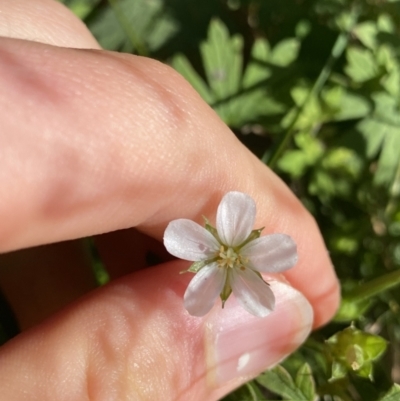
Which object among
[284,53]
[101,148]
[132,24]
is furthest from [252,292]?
[132,24]

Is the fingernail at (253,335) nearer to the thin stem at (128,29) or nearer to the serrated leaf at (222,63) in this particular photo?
the serrated leaf at (222,63)

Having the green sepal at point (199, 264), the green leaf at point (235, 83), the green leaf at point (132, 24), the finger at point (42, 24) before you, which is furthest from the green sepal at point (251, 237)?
the green leaf at point (132, 24)

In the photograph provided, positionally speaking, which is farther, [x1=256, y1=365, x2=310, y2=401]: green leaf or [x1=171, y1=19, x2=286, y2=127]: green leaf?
[x1=171, y1=19, x2=286, y2=127]: green leaf

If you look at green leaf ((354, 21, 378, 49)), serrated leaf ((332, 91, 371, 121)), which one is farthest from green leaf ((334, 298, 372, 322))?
green leaf ((354, 21, 378, 49))

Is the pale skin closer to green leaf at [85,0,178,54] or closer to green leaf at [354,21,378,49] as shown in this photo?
green leaf at [85,0,178,54]

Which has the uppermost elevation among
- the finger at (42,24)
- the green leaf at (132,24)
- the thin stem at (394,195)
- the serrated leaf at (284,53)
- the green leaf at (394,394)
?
the finger at (42,24)

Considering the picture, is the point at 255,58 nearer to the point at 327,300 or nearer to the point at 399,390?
the point at 327,300

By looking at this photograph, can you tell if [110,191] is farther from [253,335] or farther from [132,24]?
[132,24]
